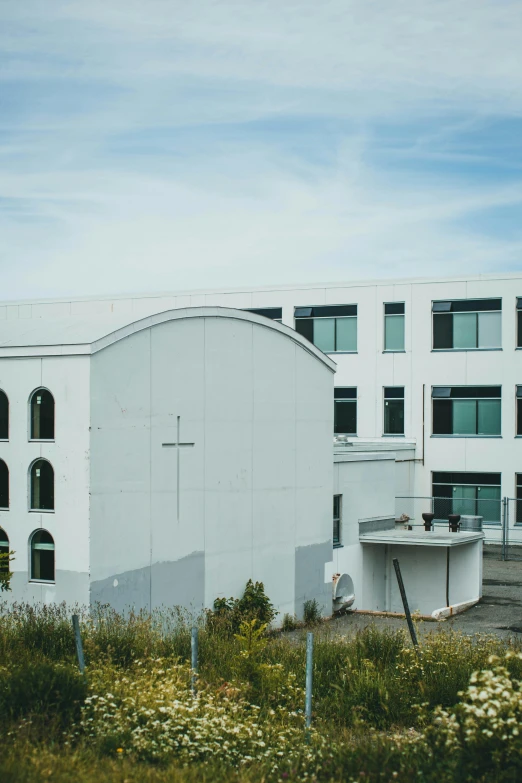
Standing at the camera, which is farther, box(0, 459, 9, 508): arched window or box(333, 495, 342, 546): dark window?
box(333, 495, 342, 546): dark window

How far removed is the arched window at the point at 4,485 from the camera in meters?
15.5

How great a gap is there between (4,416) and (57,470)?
1521mm

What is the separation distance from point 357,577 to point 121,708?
1397 centimetres

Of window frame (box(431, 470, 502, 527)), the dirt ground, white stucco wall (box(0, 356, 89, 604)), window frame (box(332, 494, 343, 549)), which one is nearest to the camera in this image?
white stucco wall (box(0, 356, 89, 604))

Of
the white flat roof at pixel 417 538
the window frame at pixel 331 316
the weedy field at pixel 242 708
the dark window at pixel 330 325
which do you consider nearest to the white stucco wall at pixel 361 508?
the white flat roof at pixel 417 538

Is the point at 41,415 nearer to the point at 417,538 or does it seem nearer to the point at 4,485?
the point at 4,485

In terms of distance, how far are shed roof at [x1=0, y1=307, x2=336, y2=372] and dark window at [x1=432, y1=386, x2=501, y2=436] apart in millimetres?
20977

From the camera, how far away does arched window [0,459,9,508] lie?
15531 mm

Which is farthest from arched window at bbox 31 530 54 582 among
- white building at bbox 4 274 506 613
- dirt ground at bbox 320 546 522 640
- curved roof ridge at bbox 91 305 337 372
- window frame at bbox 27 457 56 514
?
white building at bbox 4 274 506 613

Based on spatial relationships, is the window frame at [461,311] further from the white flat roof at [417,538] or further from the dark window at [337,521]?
the dark window at [337,521]

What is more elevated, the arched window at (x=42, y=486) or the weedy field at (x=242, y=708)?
the arched window at (x=42, y=486)

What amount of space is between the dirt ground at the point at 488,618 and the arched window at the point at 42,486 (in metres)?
5.81

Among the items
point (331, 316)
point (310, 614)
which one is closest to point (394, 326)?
point (331, 316)

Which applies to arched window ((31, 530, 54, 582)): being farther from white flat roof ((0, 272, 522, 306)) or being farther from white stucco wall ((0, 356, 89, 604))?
white flat roof ((0, 272, 522, 306))
